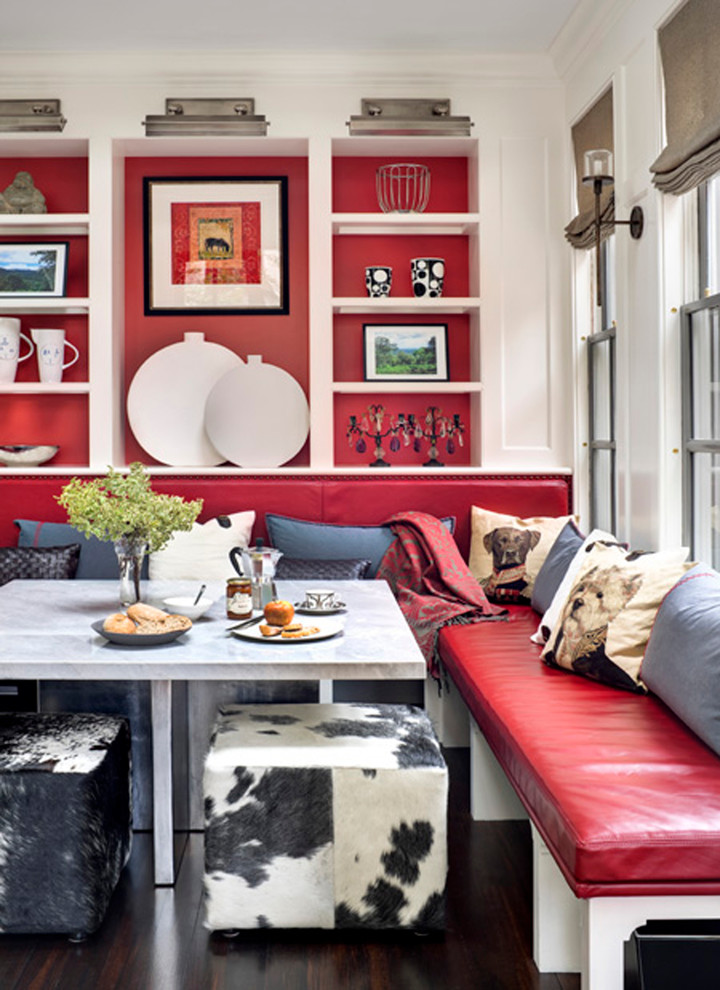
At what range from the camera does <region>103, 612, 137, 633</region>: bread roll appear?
2438 mm

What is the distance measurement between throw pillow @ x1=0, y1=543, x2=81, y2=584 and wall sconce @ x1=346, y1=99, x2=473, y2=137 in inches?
89.1

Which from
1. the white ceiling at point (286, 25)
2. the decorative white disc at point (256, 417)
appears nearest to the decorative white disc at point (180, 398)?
the decorative white disc at point (256, 417)

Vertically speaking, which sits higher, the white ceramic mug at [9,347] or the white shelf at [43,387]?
the white ceramic mug at [9,347]

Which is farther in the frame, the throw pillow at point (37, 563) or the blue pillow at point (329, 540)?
the blue pillow at point (329, 540)

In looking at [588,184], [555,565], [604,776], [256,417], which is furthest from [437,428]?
[604,776]

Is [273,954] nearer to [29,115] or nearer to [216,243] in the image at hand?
[216,243]

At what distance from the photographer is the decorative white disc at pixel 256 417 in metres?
4.72

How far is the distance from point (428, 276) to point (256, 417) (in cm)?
104

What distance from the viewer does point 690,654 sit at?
7.70 ft

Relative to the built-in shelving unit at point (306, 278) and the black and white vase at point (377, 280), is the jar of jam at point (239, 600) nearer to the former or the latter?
the built-in shelving unit at point (306, 278)

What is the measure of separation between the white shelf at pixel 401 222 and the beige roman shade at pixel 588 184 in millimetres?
476

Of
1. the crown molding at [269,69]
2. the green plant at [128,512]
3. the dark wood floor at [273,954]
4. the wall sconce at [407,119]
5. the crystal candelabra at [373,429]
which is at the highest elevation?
the crown molding at [269,69]

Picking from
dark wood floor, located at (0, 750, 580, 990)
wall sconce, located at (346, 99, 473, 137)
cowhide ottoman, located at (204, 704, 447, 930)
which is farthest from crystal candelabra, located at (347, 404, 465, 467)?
cowhide ottoman, located at (204, 704, 447, 930)

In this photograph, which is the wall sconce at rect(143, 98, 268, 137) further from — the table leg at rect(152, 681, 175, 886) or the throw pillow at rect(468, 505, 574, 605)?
the table leg at rect(152, 681, 175, 886)
